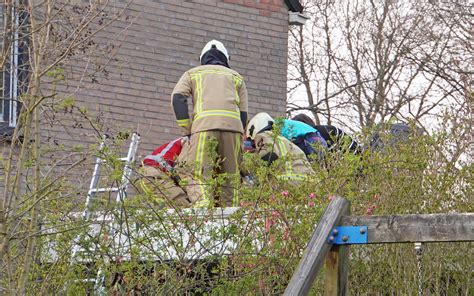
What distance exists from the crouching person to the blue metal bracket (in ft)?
4.43

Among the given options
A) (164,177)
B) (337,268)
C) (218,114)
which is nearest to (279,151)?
(218,114)

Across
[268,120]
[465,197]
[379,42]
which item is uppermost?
[379,42]

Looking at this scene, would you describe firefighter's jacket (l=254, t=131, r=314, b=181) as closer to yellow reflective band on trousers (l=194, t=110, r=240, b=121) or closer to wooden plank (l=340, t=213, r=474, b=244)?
yellow reflective band on trousers (l=194, t=110, r=240, b=121)

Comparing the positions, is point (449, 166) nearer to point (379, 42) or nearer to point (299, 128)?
point (299, 128)

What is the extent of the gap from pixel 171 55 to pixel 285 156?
261 inches

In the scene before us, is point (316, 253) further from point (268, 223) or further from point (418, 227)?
point (268, 223)

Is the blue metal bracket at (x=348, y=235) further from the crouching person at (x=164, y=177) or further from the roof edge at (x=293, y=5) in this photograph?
the roof edge at (x=293, y=5)

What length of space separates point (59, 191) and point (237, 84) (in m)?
3.89

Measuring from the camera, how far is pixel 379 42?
82.3 ft

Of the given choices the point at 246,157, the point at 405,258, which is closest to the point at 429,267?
the point at 405,258

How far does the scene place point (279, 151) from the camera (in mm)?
8391

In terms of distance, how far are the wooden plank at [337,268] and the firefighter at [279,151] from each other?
4.74 ft

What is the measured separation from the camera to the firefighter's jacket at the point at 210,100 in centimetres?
958

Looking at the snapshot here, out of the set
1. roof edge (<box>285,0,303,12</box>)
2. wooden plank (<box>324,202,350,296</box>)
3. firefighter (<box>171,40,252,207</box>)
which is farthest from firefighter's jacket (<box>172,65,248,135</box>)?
roof edge (<box>285,0,303,12</box>)
